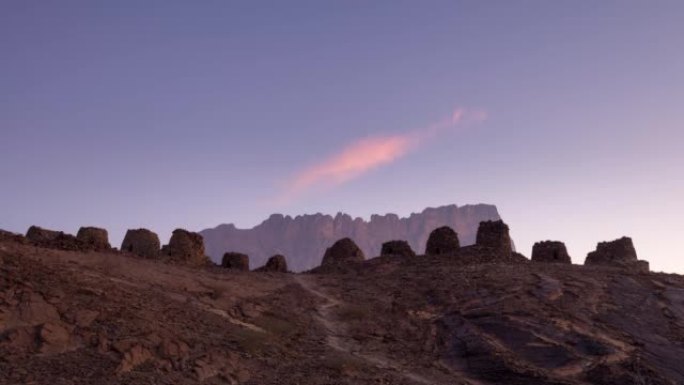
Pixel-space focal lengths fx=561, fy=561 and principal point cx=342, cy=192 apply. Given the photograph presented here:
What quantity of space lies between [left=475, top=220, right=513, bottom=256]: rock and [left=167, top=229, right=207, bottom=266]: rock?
18.4m

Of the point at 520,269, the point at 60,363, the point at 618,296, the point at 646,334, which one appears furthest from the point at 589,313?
the point at 60,363

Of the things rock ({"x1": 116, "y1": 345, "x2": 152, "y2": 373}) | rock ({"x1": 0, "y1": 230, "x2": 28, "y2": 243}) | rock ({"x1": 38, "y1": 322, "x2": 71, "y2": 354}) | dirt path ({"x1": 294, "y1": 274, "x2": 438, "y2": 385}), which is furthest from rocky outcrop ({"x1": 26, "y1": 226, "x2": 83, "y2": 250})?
rock ({"x1": 116, "y1": 345, "x2": 152, "y2": 373})

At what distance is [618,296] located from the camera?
24.9m

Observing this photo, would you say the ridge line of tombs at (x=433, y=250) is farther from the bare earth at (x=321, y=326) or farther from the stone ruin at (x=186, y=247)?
the bare earth at (x=321, y=326)

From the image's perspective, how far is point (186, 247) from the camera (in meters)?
33.7

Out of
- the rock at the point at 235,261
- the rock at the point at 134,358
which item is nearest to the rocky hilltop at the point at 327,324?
the rock at the point at 134,358

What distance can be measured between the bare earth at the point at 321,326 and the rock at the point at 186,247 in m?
6.36

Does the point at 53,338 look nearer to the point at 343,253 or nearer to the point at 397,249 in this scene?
the point at 343,253

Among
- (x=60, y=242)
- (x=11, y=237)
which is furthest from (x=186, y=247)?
(x=11, y=237)

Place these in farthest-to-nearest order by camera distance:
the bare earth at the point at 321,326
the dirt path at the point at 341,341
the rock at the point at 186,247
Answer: the rock at the point at 186,247, the dirt path at the point at 341,341, the bare earth at the point at 321,326

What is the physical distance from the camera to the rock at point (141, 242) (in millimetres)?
34969

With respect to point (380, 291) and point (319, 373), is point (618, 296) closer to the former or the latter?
point (380, 291)

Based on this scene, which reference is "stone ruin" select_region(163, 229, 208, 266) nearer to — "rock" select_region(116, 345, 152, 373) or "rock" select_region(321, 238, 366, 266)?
"rock" select_region(321, 238, 366, 266)

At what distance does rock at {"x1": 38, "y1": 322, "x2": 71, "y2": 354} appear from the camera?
12133 millimetres
